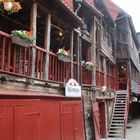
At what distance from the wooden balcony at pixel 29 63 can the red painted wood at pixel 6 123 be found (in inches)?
39.6

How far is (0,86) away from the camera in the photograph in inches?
309

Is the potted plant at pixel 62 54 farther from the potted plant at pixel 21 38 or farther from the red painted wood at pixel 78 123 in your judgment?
the potted plant at pixel 21 38

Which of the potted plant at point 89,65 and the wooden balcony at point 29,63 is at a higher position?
the potted plant at point 89,65

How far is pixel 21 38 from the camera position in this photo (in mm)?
8547

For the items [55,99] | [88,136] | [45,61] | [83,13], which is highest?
[83,13]

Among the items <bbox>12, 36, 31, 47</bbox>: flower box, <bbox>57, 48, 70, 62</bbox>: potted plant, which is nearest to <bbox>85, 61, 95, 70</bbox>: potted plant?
<bbox>57, 48, 70, 62</bbox>: potted plant

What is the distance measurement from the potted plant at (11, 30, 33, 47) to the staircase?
1182 centimetres

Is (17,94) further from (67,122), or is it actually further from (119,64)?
(119,64)

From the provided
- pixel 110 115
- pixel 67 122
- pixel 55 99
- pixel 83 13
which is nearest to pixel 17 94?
pixel 55 99

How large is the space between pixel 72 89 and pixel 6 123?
5478 millimetres

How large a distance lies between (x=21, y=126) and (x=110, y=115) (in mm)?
13360

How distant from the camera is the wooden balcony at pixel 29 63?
338 inches

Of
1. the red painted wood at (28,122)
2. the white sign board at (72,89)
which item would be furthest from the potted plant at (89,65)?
the red painted wood at (28,122)

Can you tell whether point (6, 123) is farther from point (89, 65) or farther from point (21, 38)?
point (89, 65)
